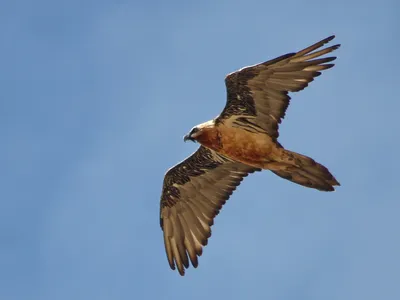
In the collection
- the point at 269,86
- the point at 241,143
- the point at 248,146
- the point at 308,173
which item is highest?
the point at 269,86

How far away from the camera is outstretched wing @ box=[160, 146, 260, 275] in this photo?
19531mm

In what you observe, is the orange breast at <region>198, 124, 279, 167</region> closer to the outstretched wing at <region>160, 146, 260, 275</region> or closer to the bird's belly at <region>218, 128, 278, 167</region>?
the bird's belly at <region>218, 128, 278, 167</region>

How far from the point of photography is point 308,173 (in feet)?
57.0

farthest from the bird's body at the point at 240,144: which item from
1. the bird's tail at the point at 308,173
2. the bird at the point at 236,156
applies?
the bird's tail at the point at 308,173

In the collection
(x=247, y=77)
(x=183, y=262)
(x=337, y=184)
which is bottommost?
(x=337, y=184)

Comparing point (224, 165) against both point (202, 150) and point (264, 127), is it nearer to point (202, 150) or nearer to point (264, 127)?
point (202, 150)

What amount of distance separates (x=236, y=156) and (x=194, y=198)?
2364 mm

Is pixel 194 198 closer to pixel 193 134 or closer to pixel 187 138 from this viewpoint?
pixel 187 138

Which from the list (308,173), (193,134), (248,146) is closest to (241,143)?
(248,146)

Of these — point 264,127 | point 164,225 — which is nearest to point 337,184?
point 264,127

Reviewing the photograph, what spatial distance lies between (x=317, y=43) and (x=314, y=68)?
1.73 feet

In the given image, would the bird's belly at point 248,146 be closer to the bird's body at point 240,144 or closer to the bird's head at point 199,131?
the bird's body at point 240,144

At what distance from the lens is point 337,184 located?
1711 centimetres

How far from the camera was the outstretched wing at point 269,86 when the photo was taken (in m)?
17.1
